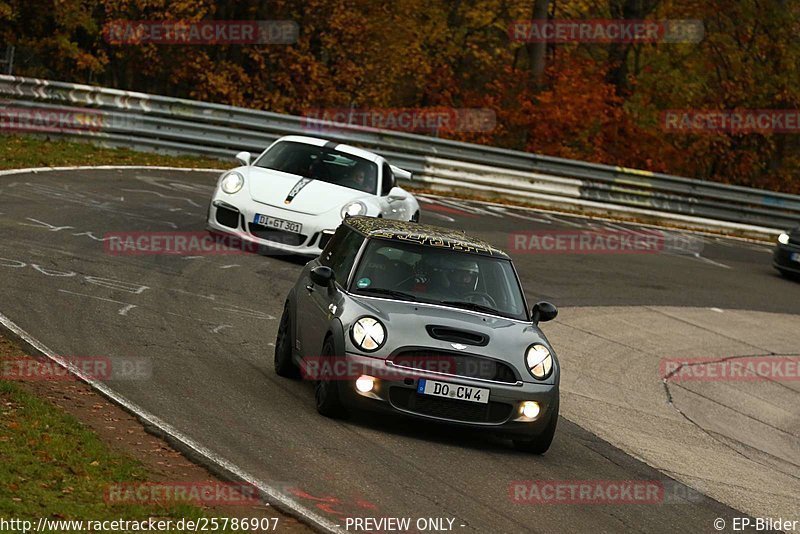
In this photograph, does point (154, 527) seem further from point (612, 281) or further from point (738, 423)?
point (612, 281)

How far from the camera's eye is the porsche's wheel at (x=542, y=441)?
29.6 feet

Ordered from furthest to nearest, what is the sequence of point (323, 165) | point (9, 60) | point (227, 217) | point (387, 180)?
point (9, 60) < point (387, 180) < point (323, 165) < point (227, 217)

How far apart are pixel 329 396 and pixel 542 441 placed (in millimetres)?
1554

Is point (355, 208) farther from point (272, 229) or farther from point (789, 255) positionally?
point (789, 255)

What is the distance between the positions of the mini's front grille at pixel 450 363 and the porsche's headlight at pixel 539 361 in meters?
0.24

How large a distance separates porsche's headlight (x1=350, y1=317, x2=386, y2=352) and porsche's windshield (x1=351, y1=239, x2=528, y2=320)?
570mm

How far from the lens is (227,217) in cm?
1641

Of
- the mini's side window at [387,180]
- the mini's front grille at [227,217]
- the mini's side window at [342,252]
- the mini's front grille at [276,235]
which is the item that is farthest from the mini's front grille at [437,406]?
the mini's side window at [387,180]

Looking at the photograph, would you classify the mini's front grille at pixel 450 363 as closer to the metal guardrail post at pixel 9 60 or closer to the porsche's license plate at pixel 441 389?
the porsche's license plate at pixel 441 389

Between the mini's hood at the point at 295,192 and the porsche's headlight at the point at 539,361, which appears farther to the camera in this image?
the mini's hood at the point at 295,192

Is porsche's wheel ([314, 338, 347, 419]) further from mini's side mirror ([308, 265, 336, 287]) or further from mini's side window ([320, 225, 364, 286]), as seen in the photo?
mini's side window ([320, 225, 364, 286])

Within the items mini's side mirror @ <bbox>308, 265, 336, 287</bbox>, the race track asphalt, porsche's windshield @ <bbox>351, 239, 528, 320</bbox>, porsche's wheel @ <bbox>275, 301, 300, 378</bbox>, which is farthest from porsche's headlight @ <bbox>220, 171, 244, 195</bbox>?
mini's side mirror @ <bbox>308, 265, 336, 287</bbox>

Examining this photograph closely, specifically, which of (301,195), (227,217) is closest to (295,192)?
(301,195)

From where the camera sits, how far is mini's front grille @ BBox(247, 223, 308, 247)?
1612 centimetres
